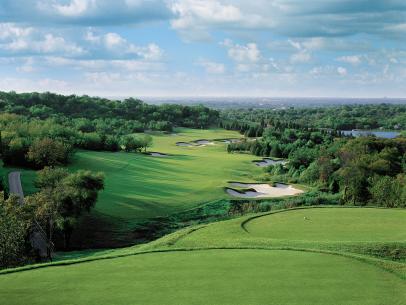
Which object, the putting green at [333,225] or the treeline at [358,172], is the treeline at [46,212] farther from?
the treeline at [358,172]

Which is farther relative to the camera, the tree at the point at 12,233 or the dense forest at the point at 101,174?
the dense forest at the point at 101,174

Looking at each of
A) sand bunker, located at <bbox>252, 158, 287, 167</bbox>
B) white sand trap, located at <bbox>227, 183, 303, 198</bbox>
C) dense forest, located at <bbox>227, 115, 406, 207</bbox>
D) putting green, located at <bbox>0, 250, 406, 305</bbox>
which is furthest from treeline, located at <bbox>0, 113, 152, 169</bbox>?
putting green, located at <bbox>0, 250, 406, 305</bbox>

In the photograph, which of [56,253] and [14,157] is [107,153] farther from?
[56,253]

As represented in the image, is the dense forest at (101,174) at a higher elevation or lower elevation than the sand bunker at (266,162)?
higher

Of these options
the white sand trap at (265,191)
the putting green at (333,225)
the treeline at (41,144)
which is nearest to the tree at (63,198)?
the putting green at (333,225)

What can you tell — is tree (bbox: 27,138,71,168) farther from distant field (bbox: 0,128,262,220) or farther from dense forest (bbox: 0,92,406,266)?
→ distant field (bbox: 0,128,262,220)
